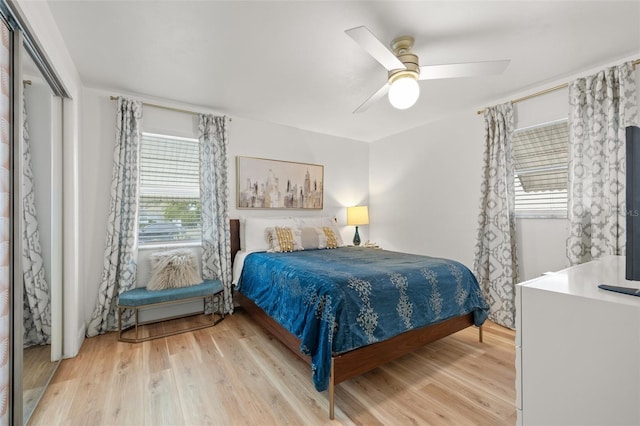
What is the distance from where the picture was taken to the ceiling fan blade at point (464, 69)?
6.05 ft

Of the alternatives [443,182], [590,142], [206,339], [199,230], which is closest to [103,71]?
[199,230]

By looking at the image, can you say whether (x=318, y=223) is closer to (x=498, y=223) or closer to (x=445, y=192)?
(x=445, y=192)

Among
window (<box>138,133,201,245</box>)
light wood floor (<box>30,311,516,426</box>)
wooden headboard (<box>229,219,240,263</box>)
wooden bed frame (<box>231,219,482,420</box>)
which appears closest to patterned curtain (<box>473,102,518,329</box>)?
light wood floor (<box>30,311,516,426</box>)

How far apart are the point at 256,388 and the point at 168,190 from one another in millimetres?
2355

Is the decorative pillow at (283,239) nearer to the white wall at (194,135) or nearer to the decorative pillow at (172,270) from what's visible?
the white wall at (194,135)

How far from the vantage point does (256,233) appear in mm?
3334

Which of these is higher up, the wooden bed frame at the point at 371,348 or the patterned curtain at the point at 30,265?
the patterned curtain at the point at 30,265

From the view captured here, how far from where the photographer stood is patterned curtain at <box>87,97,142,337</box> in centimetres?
268

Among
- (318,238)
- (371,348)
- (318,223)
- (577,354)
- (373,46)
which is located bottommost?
(371,348)

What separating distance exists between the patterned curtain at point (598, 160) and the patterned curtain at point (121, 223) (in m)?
4.18

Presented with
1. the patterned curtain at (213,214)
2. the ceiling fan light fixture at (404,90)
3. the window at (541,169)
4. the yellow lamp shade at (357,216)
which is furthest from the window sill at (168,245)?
the window at (541,169)

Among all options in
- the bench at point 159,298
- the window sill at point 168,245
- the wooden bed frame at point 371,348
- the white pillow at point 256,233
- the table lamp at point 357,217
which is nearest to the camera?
the wooden bed frame at point 371,348

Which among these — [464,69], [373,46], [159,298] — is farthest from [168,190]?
[464,69]

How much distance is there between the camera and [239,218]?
3545 mm
